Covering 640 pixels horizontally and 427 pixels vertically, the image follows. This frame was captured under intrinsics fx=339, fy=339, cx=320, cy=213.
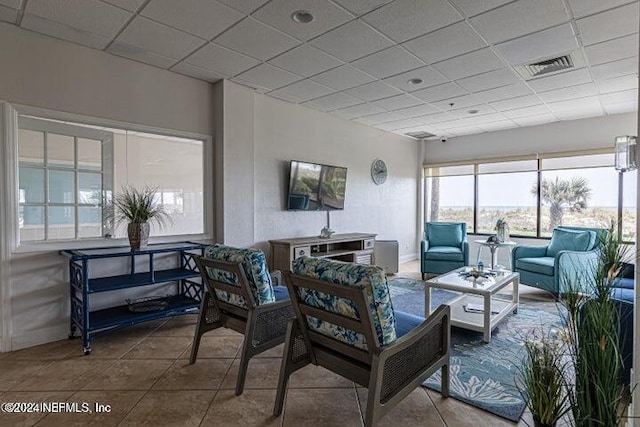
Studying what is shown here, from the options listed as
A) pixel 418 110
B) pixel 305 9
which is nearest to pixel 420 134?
pixel 418 110

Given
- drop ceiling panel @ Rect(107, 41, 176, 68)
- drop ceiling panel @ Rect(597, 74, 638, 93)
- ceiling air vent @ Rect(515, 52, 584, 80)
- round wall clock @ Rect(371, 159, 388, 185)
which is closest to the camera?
drop ceiling panel @ Rect(107, 41, 176, 68)

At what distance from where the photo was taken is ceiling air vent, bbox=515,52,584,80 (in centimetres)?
329

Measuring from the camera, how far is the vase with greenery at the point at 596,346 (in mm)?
1229

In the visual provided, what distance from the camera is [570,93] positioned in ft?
14.0

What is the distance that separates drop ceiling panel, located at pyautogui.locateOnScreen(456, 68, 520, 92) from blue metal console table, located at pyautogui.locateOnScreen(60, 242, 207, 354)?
Answer: 3.45 metres

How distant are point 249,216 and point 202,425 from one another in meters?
2.68

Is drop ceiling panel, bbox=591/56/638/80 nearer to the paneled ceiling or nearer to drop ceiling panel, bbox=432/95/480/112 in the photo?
the paneled ceiling

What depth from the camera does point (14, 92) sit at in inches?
112

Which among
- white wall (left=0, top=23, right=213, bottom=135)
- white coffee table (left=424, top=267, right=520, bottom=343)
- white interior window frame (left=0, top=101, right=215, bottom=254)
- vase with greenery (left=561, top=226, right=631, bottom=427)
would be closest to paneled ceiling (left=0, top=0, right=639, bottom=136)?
white wall (left=0, top=23, right=213, bottom=135)

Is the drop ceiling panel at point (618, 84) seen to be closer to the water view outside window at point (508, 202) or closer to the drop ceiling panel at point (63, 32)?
the water view outside window at point (508, 202)

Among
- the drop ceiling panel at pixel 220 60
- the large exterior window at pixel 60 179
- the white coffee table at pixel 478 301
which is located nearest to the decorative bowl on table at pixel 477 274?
the white coffee table at pixel 478 301

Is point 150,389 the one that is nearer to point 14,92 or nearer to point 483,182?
point 14,92

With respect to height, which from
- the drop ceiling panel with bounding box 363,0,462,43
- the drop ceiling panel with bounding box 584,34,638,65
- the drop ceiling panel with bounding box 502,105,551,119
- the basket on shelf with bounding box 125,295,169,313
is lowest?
the basket on shelf with bounding box 125,295,169,313

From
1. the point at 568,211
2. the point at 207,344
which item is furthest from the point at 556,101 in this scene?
the point at 207,344
